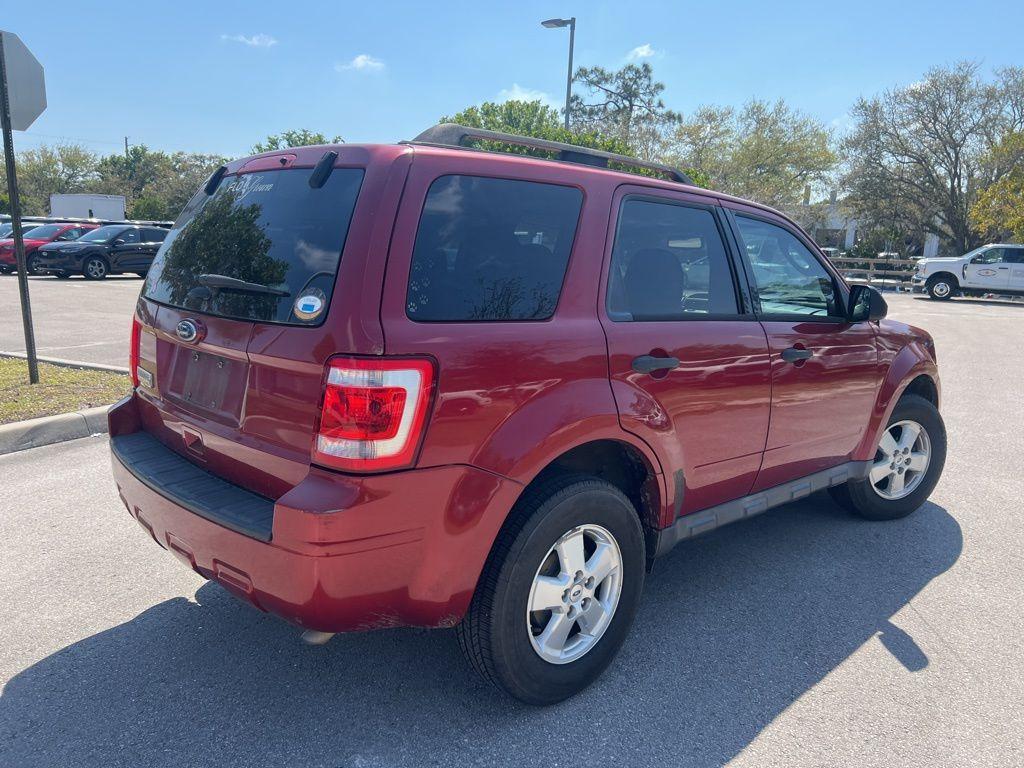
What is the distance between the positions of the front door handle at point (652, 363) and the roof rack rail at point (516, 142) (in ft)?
2.87

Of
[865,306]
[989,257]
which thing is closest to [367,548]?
[865,306]

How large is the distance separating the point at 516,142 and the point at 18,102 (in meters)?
5.85

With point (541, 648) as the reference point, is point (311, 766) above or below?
below

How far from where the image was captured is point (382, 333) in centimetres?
213

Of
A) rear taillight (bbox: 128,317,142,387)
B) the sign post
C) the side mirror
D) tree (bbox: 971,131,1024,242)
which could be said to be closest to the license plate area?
rear taillight (bbox: 128,317,142,387)

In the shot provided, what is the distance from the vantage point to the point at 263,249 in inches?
99.5

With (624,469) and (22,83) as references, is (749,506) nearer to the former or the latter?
(624,469)

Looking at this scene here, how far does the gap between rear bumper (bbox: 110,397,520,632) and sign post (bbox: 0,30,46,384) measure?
217 inches

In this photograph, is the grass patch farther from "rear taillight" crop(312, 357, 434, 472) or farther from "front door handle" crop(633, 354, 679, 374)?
"front door handle" crop(633, 354, 679, 374)

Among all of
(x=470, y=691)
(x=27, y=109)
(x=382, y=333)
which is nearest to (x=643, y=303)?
(x=382, y=333)

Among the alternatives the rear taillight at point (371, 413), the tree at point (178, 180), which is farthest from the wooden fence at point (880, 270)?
the tree at point (178, 180)

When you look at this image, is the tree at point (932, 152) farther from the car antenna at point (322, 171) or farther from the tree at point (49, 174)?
the tree at point (49, 174)

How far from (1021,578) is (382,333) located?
360cm

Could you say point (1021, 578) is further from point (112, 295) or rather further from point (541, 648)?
point (112, 295)
